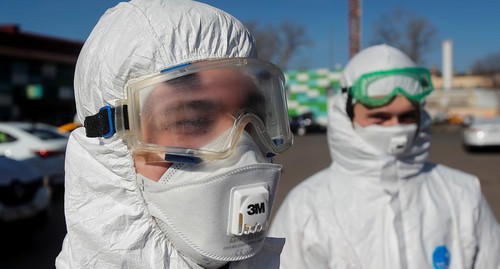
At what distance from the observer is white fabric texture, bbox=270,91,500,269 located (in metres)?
2.65

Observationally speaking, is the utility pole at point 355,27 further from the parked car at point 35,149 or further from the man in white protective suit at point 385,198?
the man in white protective suit at point 385,198

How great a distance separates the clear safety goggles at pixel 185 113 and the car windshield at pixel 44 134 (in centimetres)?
973

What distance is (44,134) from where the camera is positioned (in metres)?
10.8

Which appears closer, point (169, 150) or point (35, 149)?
point (169, 150)

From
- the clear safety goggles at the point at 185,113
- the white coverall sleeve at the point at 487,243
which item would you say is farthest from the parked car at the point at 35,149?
the clear safety goggles at the point at 185,113

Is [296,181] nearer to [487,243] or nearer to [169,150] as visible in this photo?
[487,243]

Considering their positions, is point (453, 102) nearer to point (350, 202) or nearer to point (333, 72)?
point (333, 72)

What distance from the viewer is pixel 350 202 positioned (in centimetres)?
287

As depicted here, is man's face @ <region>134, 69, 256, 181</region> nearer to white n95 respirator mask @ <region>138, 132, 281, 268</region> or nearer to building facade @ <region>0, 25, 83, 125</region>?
white n95 respirator mask @ <region>138, 132, 281, 268</region>

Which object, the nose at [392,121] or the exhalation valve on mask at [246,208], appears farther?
the nose at [392,121]

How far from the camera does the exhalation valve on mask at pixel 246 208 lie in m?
1.44

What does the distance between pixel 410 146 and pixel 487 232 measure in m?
0.56

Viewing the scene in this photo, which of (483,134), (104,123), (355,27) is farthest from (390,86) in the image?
(355,27)

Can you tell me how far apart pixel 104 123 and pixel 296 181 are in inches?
424
